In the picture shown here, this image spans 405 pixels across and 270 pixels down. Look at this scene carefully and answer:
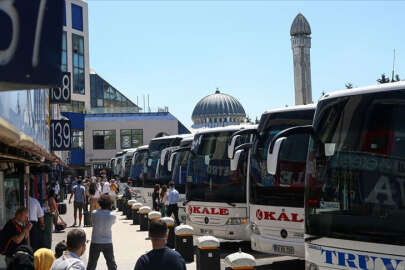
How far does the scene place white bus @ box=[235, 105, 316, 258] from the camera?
12.0m

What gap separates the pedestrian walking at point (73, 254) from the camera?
20.1 ft

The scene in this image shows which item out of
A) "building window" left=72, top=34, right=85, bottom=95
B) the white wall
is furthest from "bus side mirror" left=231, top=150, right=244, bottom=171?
"building window" left=72, top=34, right=85, bottom=95

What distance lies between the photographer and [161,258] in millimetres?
5590

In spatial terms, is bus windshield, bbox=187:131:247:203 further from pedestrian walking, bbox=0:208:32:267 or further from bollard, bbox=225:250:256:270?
Answer: pedestrian walking, bbox=0:208:32:267

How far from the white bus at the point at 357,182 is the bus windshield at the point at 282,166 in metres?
4.28

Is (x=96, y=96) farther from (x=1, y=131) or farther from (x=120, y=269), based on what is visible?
(x=1, y=131)

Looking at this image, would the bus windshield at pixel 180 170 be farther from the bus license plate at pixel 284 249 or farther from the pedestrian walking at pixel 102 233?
the pedestrian walking at pixel 102 233

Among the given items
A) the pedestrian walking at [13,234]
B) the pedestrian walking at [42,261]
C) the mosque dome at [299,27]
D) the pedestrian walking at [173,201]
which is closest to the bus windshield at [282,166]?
the pedestrian walking at [13,234]

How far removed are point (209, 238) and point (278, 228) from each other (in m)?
1.40

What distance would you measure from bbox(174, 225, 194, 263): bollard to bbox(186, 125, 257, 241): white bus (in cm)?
111

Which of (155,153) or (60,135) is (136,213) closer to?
(155,153)

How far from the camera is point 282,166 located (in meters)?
12.6

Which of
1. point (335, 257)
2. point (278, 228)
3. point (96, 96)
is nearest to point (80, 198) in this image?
point (278, 228)

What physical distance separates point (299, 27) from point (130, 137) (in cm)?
4472
